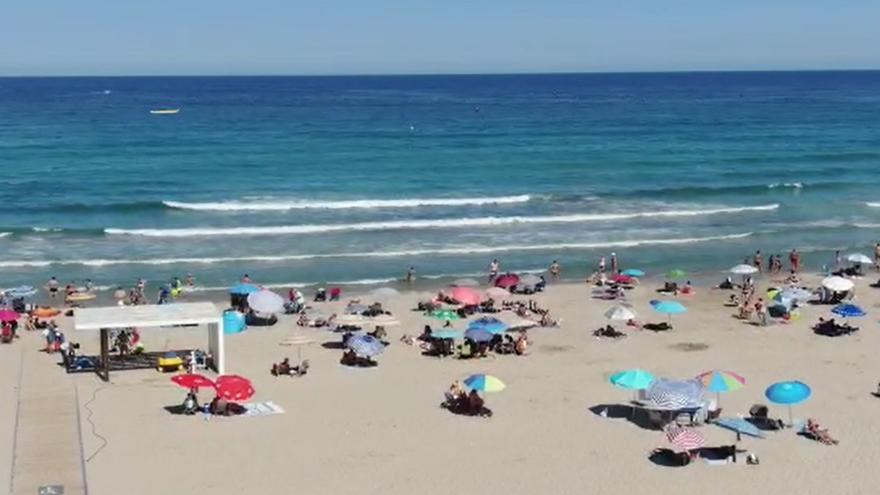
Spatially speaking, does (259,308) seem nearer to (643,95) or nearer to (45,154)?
(45,154)

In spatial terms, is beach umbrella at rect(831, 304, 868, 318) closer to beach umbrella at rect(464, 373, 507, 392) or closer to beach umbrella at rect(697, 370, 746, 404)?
beach umbrella at rect(697, 370, 746, 404)

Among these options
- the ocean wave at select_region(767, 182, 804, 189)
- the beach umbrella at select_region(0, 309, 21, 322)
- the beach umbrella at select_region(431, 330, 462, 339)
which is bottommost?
the beach umbrella at select_region(0, 309, 21, 322)

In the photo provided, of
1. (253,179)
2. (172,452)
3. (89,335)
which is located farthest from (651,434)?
(253,179)

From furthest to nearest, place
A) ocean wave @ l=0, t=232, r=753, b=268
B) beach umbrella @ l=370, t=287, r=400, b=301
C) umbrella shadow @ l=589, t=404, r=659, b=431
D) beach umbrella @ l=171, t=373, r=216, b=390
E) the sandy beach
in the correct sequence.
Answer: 1. ocean wave @ l=0, t=232, r=753, b=268
2. beach umbrella @ l=370, t=287, r=400, b=301
3. beach umbrella @ l=171, t=373, r=216, b=390
4. umbrella shadow @ l=589, t=404, r=659, b=431
5. the sandy beach

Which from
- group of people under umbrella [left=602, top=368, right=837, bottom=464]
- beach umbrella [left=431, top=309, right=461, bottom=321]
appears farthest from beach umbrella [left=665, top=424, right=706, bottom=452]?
beach umbrella [left=431, top=309, right=461, bottom=321]

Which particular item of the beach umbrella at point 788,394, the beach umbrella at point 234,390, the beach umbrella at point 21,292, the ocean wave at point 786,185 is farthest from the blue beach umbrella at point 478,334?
the ocean wave at point 786,185

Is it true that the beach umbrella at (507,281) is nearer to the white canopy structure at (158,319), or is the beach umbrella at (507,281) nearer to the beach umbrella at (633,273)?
the beach umbrella at (633,273)

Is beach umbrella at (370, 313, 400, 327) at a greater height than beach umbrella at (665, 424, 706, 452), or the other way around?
beach umbrella at (665, 424, 706, 452)
